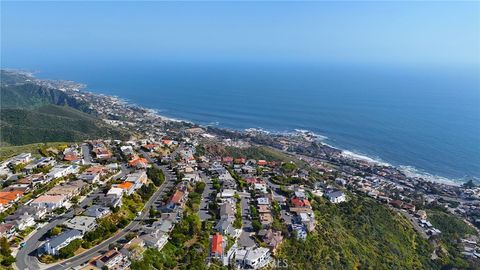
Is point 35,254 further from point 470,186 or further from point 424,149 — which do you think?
point 424,149

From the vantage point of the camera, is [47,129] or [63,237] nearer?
[63,237]

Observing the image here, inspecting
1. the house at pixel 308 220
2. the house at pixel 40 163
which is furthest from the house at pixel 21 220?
the house at pixel 308 220

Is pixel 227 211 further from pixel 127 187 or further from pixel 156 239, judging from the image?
pixel 127 187

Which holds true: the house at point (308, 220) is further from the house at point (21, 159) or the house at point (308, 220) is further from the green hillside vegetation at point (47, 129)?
the green hillside vegetation at point (47, 129)

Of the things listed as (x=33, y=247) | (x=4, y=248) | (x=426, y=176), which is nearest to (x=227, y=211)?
(x=33, y=247)

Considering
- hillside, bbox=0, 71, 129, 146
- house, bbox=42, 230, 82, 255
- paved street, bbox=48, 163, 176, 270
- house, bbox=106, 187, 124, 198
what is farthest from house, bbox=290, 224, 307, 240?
hillside, bbox=0, 71, 129, 146

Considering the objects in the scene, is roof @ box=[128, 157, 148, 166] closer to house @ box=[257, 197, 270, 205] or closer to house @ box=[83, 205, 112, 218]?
house @ box=[83, 205, 112, 218]
